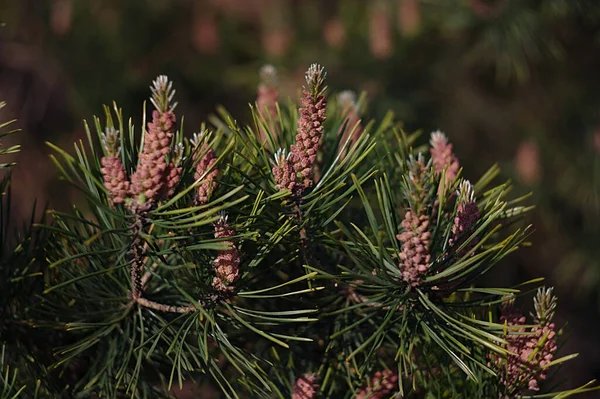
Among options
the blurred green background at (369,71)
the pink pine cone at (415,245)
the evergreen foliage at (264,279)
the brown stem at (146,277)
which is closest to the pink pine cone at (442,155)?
the evergreen foliage at (264,279)

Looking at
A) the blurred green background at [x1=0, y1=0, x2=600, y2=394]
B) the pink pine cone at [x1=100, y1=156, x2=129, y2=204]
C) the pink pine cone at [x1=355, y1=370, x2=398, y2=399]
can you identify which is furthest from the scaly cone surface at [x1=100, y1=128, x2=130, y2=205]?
the blurred green background at [x1=0, y1=0, x2=600, y2=394]

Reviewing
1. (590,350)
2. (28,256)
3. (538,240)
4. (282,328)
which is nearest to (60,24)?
(28,256)

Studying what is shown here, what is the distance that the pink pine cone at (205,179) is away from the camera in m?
0.38

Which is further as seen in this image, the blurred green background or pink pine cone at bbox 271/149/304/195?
the blurred green background

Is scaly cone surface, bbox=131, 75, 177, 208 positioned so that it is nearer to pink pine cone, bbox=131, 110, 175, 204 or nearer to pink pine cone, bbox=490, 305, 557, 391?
pink pine cone, bbox=131, 110, 175, 204

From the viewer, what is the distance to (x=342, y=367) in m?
0.45

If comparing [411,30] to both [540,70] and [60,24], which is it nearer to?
[540,70]

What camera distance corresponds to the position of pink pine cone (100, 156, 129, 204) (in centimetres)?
36

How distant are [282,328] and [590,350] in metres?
1.54

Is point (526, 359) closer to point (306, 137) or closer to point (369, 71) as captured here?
point (306, 137)

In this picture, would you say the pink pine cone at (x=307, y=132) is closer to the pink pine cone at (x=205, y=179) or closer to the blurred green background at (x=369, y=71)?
the pink pine cone at (x=205, y=179)

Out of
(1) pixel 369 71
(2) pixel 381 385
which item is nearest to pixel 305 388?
(2) pixel 381 385

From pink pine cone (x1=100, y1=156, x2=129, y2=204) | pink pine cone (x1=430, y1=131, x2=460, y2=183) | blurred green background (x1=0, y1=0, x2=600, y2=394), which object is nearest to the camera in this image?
pink pine cone (x1=100, y1=156, x2=129, y2=204)

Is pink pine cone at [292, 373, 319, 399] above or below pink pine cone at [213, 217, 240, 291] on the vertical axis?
below
